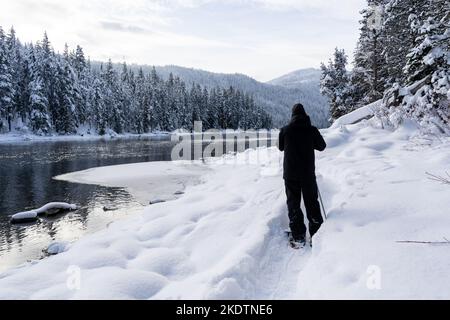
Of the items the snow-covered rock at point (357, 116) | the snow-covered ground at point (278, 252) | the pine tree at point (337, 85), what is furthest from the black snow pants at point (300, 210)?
the pine tree at point (337, 85)

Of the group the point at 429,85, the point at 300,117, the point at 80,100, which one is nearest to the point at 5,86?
the point at 80,100

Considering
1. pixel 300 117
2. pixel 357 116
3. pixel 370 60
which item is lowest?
pixel 300 117

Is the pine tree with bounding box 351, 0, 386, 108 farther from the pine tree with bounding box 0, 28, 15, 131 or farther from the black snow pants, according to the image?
the pine tree with bounding box 0, 28, 15, 131

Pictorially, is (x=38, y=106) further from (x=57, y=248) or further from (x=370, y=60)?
(x=57, y=248)

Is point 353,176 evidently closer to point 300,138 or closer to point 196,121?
point 300,138

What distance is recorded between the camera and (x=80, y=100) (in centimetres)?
6812

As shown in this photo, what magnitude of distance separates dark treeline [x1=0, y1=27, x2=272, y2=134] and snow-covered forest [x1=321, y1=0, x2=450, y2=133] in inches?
1861

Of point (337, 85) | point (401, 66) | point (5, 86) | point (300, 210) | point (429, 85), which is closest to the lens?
point (300, 210)

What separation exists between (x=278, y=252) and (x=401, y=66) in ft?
82.7

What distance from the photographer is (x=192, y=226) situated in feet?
23.6

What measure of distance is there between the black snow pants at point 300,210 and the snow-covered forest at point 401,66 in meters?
6.93
